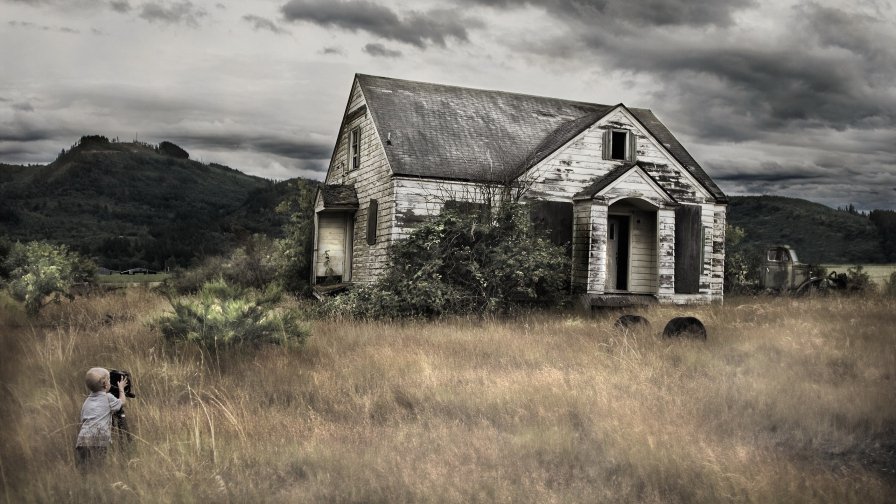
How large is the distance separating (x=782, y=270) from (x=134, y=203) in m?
88.2

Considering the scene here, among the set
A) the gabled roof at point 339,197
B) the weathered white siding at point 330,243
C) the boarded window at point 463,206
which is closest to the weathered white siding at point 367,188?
the gabled roof at point 339,197

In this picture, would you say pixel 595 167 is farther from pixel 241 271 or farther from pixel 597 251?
pixel 241 271

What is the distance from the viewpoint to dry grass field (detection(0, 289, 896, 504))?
5.05 meters

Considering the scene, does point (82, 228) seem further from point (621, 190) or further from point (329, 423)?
point (329, 423)

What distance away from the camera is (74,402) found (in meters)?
7.14

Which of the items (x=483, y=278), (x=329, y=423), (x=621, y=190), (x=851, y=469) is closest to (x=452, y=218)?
(x=483, y=278)

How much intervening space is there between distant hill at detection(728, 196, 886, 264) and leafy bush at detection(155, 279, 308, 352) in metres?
50.3

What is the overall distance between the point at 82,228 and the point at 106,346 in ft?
244

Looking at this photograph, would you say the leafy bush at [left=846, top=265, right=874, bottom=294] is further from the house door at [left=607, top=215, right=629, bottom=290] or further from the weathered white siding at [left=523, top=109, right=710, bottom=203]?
the house door at [left=607, top=215, right=629, bottom=290]

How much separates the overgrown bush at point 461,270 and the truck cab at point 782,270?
34.7 feet

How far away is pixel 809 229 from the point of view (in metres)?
65.2

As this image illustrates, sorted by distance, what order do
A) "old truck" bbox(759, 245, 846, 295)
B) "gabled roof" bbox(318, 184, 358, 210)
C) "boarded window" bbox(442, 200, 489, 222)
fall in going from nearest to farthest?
"boarded window" bbox(442, 200, 489, 222)
"gabled roof" bbox(318, 184, 358, 210)
"old truck" bbox(759, 245, 846, 295)

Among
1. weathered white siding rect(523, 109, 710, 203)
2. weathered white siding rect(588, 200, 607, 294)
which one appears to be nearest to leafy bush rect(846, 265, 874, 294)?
weathered white siding rect(523, 109, 710, 203)

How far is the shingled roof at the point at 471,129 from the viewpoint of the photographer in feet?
59.8
